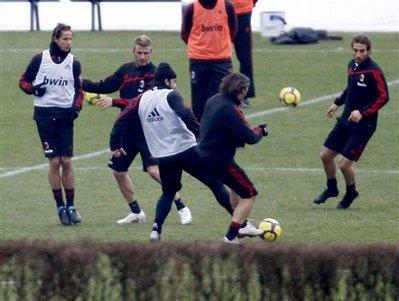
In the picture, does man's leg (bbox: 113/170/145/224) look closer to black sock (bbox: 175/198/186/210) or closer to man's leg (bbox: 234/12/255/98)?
black sock (bbox: 175/198/186/210)

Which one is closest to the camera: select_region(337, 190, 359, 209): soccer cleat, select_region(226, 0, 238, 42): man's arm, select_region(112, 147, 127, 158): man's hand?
select_region(112, 147, 127, 158): man's hand

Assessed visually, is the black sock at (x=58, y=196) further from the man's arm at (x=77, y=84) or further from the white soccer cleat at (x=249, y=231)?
the white soccer cleat at (x=249, y=231)

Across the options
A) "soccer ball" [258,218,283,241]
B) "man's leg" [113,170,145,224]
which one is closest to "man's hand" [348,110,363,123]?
"soccer ball" [258,218,283,241]

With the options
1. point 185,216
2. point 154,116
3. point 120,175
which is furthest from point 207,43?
point 154,116

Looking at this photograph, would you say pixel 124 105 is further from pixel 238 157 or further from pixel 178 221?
pixel 238 157

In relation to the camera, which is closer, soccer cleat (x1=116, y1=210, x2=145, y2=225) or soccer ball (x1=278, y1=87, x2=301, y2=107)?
soccer cleat (x1=116, y1=210, x2=145, y2=225)

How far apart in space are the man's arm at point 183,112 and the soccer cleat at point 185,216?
5.15 feet

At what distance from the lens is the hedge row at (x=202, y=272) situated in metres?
10.5

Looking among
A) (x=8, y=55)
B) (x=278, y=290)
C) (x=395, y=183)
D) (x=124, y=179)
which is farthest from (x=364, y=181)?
(x=8, y=55)

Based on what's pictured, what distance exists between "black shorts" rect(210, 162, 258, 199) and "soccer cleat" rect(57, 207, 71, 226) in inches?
89.0

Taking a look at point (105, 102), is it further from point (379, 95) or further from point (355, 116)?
point (379, 95)

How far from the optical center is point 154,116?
14.8 meters

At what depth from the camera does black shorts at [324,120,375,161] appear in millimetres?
16750

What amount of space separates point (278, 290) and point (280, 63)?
1759 cm
